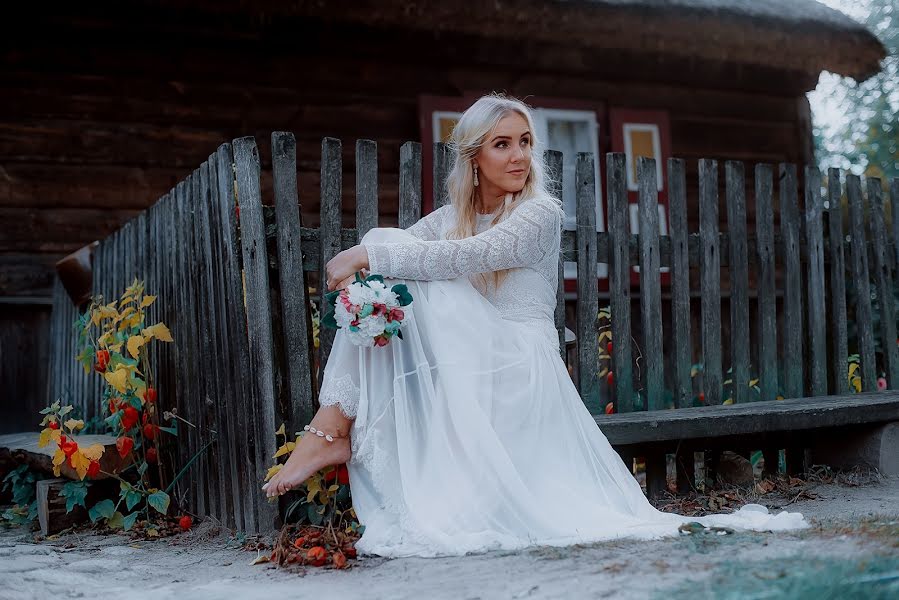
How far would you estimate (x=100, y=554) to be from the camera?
10.1ft

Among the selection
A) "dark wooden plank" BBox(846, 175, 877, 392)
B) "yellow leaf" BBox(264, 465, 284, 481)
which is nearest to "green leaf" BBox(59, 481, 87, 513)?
"yellow leaf" BBox(264, 465, 284, 481)

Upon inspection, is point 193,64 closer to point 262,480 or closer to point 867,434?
point 262,480

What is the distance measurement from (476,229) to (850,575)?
5.87 ft

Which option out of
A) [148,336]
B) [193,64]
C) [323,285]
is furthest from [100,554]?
[193,64]

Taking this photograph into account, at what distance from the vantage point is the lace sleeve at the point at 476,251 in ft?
9.51

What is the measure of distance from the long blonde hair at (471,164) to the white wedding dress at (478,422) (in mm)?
141

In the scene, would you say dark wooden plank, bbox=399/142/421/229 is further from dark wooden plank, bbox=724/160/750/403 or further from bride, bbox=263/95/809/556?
dark wooden plank, bbox=724/160/750/403

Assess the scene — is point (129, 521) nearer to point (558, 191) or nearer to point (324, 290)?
point (324, 290)

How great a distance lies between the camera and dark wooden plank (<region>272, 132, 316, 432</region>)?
10.3 ft

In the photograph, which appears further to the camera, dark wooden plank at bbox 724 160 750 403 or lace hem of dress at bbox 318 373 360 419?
dark wooden plank at bbox 724 160 750 403

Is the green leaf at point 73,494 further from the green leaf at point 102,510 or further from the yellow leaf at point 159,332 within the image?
the yellow leaf at point 159,332

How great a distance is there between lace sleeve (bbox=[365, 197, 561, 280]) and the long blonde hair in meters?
0.13

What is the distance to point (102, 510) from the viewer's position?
11.7 feet

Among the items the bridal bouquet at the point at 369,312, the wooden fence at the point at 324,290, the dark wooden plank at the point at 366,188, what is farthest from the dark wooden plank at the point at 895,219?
the bridal bouquet at the point at 369,312
